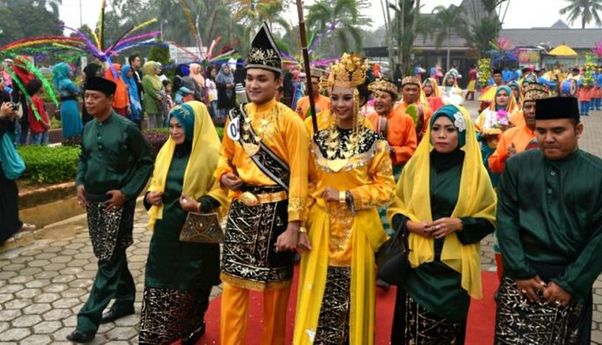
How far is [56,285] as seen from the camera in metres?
5.21

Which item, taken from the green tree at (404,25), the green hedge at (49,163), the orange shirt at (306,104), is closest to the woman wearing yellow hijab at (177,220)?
the orange shirt at (306,104)

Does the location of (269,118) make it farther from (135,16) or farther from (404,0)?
(135,16)

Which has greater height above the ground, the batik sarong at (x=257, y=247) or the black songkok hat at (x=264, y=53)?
the black songkok hat at (x=264, y=53)

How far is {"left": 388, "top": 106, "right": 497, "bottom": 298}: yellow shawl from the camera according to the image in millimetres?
2986

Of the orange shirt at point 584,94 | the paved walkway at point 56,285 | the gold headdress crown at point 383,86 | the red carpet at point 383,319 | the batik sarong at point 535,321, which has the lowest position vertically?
the red carpet at point 383,319

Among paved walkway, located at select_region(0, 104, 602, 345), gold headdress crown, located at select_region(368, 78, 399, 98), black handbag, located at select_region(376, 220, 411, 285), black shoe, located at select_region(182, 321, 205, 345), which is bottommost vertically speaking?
paved walkway, located at select_region(0, 104, 602, 345)

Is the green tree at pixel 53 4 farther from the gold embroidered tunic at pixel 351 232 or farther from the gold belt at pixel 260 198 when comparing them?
the gold embroidered tunic at pixel 351 232

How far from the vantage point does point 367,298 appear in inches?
130

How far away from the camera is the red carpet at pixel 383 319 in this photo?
13.3 feet

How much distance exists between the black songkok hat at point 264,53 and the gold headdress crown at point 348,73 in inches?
14.2

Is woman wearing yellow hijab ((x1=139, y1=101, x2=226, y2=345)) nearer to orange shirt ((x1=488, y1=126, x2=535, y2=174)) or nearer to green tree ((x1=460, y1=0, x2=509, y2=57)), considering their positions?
orange shirt ((x1=488, y1=126, x2=535, y2=174))

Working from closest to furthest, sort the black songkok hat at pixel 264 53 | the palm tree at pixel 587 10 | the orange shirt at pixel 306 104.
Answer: the black songkok hat at pixel 264 53 → the orange shirt at pixel 306 104 → the palm tree at pixel 587 10

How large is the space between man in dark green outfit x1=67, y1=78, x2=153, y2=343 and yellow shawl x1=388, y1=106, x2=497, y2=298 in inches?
85.8

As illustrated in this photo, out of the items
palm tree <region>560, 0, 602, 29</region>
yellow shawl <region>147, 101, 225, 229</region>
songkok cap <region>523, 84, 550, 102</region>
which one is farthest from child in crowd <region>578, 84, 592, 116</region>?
palm tree <region>560, 0, 602, 29</region>
